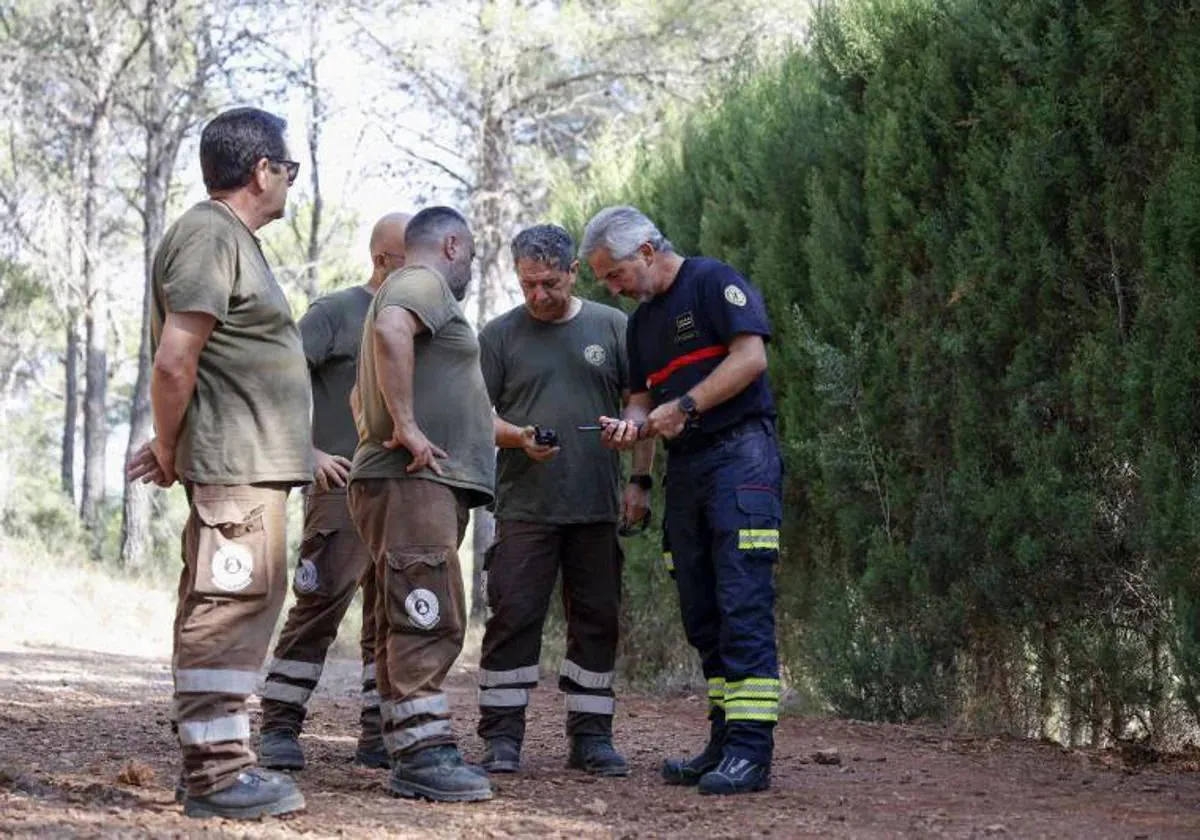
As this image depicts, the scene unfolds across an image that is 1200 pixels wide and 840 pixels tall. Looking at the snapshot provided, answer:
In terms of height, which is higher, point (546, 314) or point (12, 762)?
point (546, 314)

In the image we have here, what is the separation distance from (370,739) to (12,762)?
1.39 meters

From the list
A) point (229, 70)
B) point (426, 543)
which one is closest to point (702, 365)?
point (426, 543)

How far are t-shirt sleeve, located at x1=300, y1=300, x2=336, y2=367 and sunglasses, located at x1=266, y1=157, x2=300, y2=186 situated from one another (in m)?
1.34

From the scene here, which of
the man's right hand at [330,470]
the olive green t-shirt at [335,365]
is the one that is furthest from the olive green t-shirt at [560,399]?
the man's right hand at [330,470]

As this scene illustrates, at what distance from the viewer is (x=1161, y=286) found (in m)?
6.07

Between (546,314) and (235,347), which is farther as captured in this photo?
(546,314)

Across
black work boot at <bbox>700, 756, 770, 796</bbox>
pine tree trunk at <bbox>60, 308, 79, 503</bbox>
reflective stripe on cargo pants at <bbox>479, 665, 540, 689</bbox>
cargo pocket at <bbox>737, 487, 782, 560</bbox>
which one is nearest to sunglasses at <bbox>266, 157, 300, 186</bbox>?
cargo pocket at <bbox>737, 487, 782, 560</bbox>

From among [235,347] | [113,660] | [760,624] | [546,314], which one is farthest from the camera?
[113,660]

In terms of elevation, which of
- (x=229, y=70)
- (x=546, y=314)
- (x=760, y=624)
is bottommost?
(x=760, y=624)

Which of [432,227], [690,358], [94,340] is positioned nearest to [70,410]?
[94,340]

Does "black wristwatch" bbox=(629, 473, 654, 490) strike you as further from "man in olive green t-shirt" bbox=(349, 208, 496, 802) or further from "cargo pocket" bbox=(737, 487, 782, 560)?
"man in olive green t-shirt" bbox=(349, 208, 496, 802)

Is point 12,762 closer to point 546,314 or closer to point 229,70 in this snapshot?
point 546,314

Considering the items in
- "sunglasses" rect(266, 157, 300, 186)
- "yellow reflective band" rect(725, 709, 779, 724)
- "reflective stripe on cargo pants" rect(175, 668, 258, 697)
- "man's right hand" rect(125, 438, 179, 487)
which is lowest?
"yellow reflective band" rect(725, 709, 779, 724)

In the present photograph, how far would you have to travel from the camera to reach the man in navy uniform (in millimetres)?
5574
